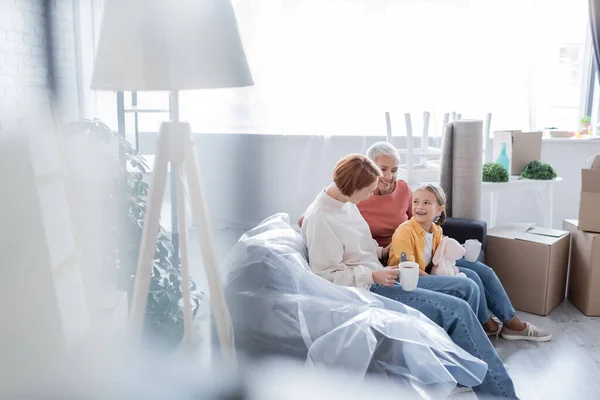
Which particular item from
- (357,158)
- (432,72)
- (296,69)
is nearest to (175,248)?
(357,158)

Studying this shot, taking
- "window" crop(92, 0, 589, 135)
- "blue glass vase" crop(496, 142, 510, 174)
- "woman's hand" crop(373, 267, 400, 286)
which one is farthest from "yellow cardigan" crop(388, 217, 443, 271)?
"window" crop(92, 0, 589, 135)

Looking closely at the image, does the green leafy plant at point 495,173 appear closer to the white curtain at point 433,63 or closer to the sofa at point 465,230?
the sofa at point 465,230

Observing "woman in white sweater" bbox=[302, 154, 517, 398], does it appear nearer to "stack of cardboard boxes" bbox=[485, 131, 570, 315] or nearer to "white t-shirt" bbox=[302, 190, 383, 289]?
"white t-shirt" bbox=[302, 190, 383, 289]

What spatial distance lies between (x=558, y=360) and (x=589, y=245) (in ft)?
2.17

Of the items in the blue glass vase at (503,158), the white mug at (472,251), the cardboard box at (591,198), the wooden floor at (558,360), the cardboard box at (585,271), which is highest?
the blue glass vase at (503,158)

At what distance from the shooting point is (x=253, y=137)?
1582 millimetres

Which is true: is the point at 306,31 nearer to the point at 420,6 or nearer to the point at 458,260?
the point at 420,6

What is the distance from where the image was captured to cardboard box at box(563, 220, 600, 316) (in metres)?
2.67

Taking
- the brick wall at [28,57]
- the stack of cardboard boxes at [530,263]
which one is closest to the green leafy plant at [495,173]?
the stack of cardboard boxes at [530,263]

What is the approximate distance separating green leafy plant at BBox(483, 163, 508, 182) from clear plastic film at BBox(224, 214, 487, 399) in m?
1.58

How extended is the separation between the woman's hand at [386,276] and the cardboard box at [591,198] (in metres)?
1.31

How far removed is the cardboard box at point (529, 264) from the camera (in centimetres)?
266

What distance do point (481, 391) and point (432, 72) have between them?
2.81 metres

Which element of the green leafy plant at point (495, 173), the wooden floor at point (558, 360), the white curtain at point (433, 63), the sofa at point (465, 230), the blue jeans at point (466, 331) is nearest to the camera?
the blue jeans at point (466, 331)
